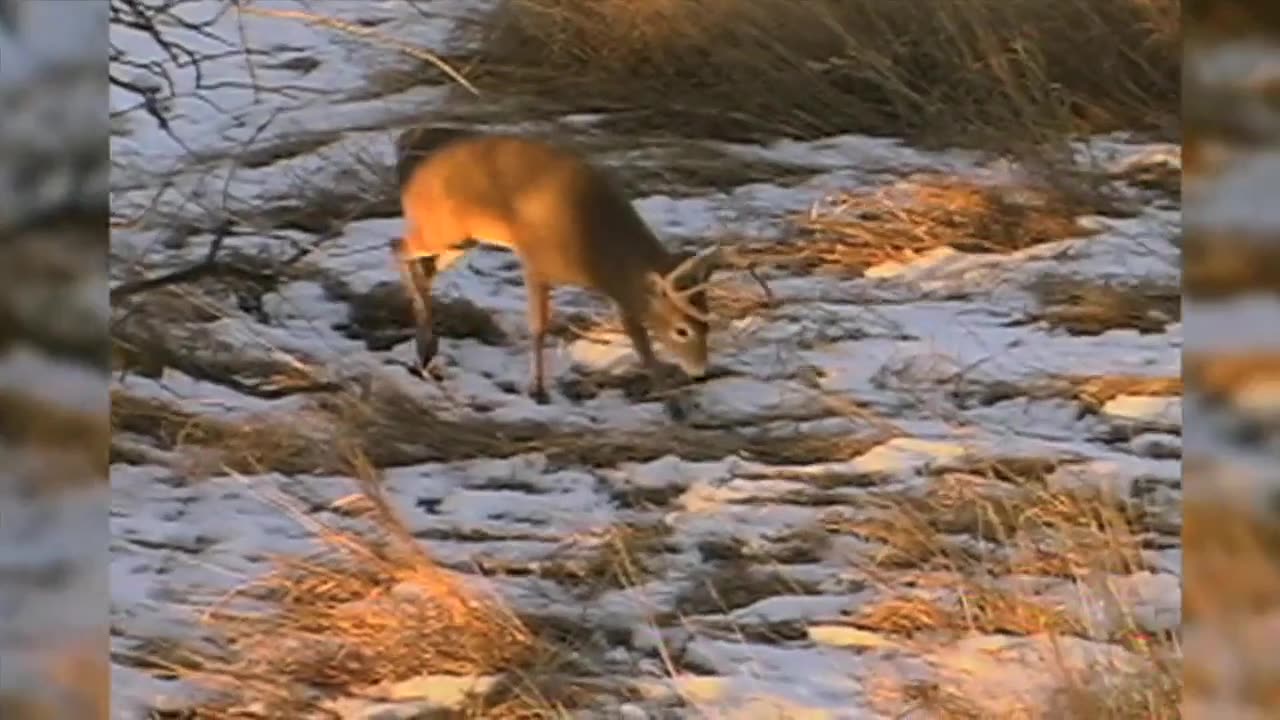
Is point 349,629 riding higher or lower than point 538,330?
lower

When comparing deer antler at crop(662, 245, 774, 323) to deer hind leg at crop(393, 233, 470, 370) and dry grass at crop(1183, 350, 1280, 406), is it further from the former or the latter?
dry grass at crop(1183, 350, 1280, 406)

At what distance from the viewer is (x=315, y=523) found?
5.31 ft

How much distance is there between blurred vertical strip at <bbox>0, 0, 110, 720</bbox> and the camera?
166 cm

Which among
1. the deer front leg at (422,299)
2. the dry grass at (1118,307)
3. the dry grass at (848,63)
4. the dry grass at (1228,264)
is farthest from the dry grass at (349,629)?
the dry grass at (1228,264)

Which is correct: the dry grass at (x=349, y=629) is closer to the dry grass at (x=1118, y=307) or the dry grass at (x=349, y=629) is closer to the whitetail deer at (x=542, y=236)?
the whitetail deer at (x=542, y=236)

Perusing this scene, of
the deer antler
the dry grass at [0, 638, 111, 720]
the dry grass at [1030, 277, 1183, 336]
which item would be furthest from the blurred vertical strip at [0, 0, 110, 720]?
the dry grass at [1030, 277, 1183, 336]

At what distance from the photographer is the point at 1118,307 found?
1.59 meters

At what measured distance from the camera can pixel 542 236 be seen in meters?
1.62

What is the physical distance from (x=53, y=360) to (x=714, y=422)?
25.4 inches

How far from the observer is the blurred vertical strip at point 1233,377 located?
62.7 inches

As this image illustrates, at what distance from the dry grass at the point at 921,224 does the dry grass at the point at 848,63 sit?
6 cm

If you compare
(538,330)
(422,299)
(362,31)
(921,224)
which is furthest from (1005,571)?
(362,31)

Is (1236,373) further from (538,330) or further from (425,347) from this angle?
(425,347)

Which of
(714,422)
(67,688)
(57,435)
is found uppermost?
(714,422)
